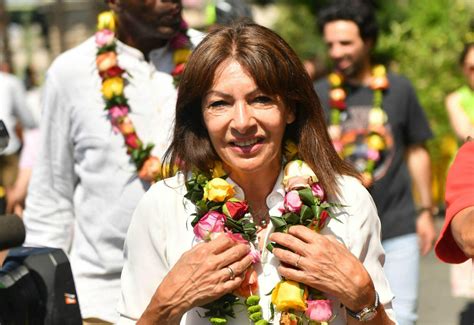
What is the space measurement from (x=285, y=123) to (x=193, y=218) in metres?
0.43

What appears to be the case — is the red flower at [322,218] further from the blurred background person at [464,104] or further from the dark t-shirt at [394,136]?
the blurred background person at [464,104]

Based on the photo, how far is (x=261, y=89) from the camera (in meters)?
3.61

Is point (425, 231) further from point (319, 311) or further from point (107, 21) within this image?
point (319, 311)

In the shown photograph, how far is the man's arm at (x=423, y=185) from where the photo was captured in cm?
695

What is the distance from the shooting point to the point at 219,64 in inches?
143

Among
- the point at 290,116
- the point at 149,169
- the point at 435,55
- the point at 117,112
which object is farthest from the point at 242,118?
the point at 435,55

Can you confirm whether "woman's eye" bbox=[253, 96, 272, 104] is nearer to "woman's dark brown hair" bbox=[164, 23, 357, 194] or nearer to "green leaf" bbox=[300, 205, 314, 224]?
"woman's dark brown hair" bbox=[164, 23, 357, 194]

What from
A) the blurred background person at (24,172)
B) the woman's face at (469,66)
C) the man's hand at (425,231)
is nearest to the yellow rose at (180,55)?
the blurred background person at (24,172)

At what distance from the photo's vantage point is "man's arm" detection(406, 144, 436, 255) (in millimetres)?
6953

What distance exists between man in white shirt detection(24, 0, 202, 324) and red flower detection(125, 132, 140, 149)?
2cm

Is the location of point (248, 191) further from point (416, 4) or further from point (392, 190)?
point (416, 4)

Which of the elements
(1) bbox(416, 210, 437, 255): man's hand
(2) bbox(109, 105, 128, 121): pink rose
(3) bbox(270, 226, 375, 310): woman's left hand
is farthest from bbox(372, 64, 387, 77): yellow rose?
(3) bbox(270, 226, 375, 310): woman's left hand

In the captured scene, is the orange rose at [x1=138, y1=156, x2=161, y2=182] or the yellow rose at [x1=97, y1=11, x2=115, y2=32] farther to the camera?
the yellow rose at [x1=97, y1=11, x2=115, y2=32]

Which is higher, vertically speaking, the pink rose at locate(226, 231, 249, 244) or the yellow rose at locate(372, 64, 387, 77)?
the yellow rose at locate(372, 64, 387, 77)
